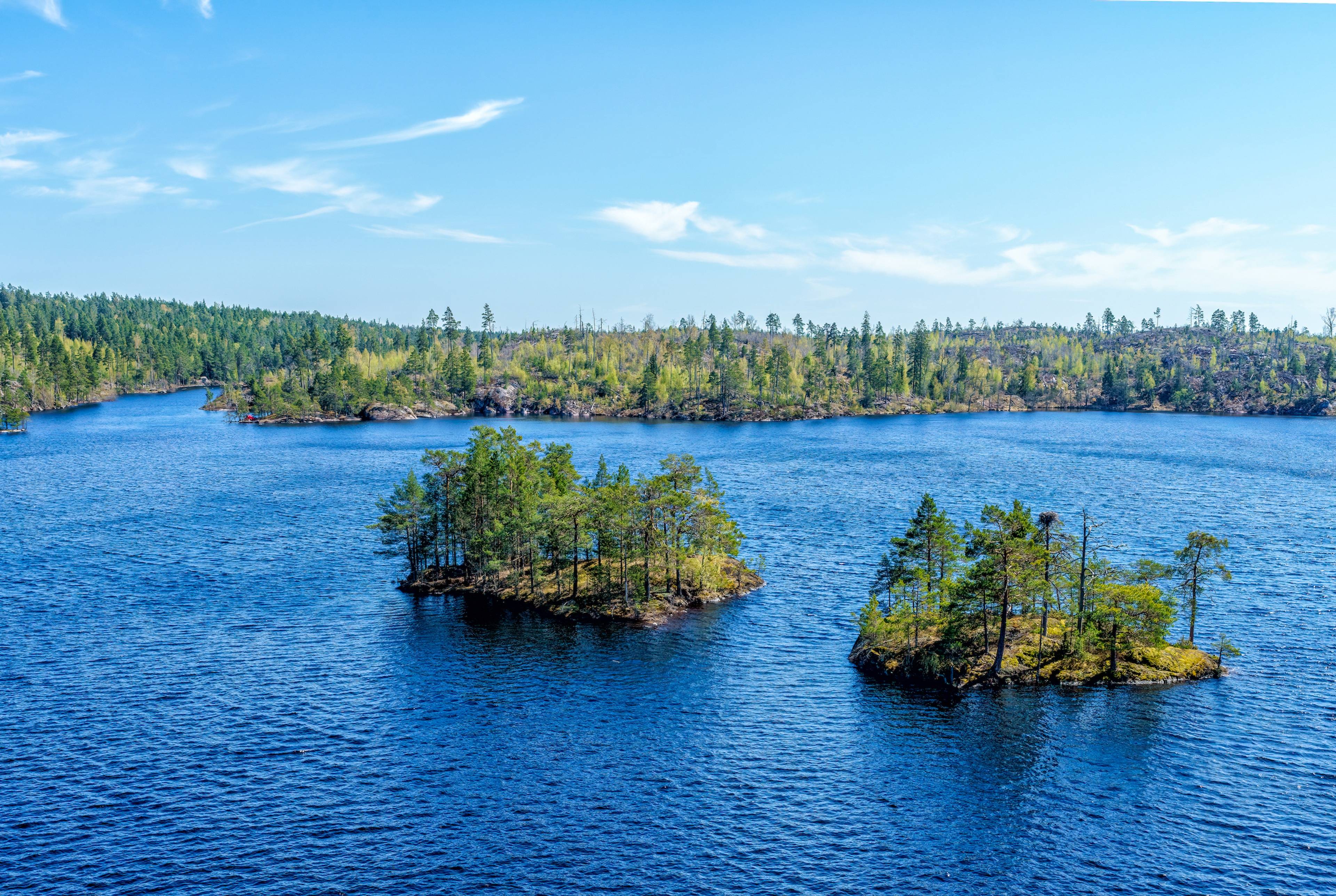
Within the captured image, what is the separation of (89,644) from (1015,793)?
8100 cm

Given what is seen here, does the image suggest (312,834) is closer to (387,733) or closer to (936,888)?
(387,733)

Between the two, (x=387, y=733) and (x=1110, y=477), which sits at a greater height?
(x=1110, y=477)

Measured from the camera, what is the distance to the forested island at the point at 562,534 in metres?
90.2

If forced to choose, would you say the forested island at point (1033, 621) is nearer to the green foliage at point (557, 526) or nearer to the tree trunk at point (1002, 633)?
the tree trunk at point (1002, 633)

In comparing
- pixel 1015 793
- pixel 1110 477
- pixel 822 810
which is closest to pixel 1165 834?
pixel 1015 793

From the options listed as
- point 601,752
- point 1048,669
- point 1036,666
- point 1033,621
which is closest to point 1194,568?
point 1033,621

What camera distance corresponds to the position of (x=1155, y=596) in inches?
2714

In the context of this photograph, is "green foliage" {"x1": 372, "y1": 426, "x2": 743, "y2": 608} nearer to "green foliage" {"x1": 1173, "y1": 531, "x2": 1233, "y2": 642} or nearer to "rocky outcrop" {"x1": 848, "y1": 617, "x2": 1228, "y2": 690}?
"rocky outcrop" {"x1": 848, "y1": 617, "x2": 1228, "y2": 690}

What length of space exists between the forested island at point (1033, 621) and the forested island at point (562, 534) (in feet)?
77.4

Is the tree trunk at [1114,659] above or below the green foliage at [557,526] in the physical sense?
below

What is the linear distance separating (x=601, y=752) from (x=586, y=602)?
32731 millimetres

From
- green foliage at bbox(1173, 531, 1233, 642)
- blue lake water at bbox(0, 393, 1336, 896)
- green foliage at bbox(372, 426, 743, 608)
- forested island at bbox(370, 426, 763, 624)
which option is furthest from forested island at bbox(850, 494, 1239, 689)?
green foliage at bbox(372, 426, 743, 608)

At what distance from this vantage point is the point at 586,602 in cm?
9112

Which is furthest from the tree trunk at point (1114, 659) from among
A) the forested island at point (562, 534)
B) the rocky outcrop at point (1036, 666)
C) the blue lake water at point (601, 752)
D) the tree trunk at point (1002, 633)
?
the forested island at point (562, 534)
